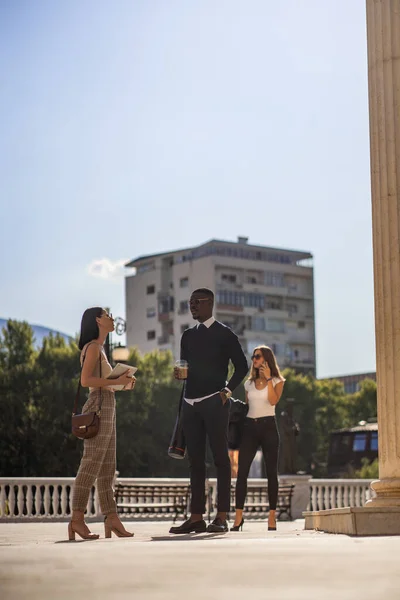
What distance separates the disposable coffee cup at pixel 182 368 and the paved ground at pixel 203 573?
3808 millimetres

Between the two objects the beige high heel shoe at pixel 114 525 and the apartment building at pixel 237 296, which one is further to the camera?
the apartment building at pixel 237 296

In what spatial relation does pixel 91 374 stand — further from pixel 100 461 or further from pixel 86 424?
pixel 100 461

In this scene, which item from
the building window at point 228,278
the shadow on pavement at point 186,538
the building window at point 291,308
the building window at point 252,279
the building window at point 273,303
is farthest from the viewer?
the building window at point 291,308

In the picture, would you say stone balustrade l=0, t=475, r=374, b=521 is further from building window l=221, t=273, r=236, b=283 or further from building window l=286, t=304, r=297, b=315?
building window l=286, t=304, r=297, b=315

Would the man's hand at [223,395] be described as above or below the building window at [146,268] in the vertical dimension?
below

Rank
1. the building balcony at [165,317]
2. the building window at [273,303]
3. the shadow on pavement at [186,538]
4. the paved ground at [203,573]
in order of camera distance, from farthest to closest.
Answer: the building window at [273,303], the building balcony at [165,317], the shadow on pavement at [186,538], the paved ground at [203,573]

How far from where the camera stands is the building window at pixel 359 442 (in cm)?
6531

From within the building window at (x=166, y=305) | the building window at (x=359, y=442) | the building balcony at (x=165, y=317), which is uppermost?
the building window at (x=166, y=305)

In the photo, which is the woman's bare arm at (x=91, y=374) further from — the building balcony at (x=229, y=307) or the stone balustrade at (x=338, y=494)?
the building balcony at (x=229, y=307)

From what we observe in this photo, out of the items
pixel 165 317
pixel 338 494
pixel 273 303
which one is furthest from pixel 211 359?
pixel 273 303

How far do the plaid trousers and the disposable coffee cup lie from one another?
793 mm

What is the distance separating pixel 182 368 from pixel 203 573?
203 inches

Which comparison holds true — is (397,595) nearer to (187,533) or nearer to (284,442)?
(187,533)

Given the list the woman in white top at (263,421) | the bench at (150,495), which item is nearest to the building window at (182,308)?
the bench at (150,495)
